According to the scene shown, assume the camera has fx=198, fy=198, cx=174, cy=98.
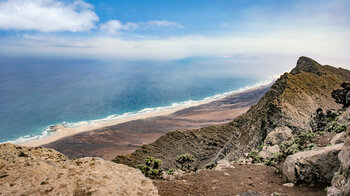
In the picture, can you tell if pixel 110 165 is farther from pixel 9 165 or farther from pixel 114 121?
pixel 114 121

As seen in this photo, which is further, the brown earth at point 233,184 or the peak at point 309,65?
the peak at point 309,65

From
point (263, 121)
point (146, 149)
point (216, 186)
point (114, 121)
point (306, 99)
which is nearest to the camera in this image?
point (216, 186)

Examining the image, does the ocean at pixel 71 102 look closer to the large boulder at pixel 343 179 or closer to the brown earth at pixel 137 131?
the brown earth at pixel 137 131

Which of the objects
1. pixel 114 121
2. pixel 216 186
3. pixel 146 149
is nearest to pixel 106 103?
pixel 114 121

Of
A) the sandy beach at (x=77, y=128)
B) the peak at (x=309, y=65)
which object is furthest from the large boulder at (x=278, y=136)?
the sandy beach at (x=77, y=128)

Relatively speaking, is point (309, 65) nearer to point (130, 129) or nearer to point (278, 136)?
point (278, 136)

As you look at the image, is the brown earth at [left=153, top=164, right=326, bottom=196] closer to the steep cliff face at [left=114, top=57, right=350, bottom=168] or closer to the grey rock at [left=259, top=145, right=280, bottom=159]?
the grey rock at [left=259, top=145, right=280, bottom=159]
